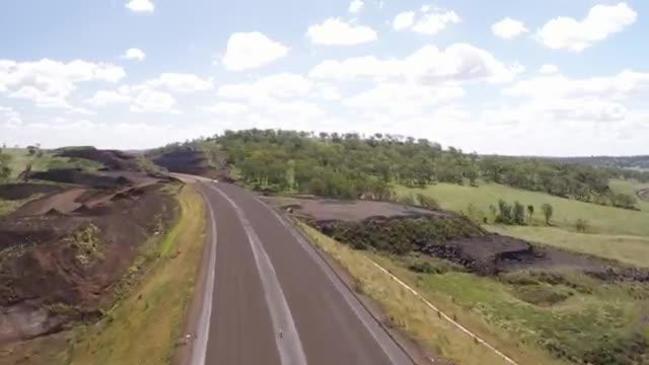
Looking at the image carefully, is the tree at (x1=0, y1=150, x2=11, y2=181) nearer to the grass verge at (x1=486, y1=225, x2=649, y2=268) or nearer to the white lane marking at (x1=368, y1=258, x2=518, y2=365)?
the grass verge at (x1=486, y1=225, x2=649, y2=268)

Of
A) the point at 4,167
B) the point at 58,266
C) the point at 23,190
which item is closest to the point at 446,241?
the point at 58,266

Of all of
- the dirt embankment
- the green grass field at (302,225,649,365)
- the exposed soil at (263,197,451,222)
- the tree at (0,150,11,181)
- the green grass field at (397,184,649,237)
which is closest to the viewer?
the green grass field at (302,225,649,365)

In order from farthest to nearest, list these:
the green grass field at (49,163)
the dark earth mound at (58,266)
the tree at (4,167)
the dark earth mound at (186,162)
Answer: the dark earth mound at (186,162) < the green grass field at (49,163) < the tree at (4,167) < the dark earth mound at (58,266)

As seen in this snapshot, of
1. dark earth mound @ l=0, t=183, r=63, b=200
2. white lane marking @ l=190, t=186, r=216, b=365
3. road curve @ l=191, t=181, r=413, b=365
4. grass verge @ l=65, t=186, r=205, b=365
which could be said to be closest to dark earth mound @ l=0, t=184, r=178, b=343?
grass verge @ l=65, t=186, r=205, b=365

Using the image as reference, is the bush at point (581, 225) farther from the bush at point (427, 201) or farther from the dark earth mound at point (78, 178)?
the dark earth mound at point (78, 178)

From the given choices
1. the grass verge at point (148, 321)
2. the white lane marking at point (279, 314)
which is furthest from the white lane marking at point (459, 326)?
the grass verge at point (148, 321)

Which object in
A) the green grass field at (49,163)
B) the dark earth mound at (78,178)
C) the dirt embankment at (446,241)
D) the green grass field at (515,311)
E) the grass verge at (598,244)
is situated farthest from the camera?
the green grass field at (49,163)
